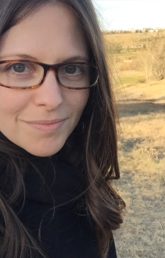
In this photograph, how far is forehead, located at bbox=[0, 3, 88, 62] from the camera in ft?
3.00

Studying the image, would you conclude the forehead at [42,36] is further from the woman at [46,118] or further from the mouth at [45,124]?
the mouth at [45,124]

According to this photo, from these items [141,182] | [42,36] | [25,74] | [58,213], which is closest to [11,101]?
[25,74]

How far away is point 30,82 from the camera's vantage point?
968mm

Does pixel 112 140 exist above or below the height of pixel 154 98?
above

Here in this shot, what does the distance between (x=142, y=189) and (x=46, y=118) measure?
4.01m

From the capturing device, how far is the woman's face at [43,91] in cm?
92

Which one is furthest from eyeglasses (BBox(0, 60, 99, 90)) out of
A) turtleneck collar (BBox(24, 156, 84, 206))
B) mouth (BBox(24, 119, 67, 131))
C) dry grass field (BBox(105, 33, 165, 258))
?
dry grass field (BBox(105, 33, 165, 258))

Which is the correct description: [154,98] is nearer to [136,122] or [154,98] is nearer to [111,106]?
[136,122]

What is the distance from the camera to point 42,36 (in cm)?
92

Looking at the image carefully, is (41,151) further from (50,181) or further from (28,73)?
(28,73)

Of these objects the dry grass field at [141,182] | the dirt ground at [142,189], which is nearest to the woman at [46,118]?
the dry grass field at [141,182]

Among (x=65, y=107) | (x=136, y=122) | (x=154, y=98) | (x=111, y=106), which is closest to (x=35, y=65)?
(x=65, y=107)

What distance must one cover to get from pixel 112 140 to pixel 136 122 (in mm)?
7501

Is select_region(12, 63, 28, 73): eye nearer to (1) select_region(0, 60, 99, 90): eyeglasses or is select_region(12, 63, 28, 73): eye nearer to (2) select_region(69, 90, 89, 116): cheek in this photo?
(1) select_region(0, 60, 99, 90): eyeglasses
